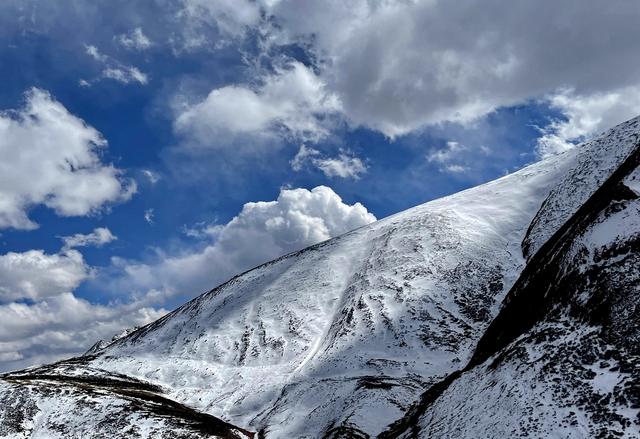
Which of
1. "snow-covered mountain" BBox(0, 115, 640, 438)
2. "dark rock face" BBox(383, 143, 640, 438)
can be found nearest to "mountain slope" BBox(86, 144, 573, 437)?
"snow-covered mountain" BBox(0, 115, 640, 438)

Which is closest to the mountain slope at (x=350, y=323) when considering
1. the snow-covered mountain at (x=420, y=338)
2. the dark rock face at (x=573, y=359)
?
the snow-covered mountain at (x=420, y=338)

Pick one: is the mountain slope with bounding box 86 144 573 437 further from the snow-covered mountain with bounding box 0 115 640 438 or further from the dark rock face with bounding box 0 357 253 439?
the dark rock face with bounding box 0 357 253 439

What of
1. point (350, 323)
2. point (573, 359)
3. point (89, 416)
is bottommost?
point (573, 359)

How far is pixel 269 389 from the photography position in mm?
59750

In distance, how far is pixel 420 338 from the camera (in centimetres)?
6312

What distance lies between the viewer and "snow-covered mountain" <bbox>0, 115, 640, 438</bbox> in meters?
28.4

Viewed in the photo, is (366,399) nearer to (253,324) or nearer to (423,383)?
(423,383)

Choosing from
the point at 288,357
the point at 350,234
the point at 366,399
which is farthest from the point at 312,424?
the point at 350,234

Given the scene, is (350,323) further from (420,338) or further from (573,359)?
(573,359)

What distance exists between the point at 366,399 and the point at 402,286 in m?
33.8

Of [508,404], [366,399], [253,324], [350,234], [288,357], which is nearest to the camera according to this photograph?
[508,404]

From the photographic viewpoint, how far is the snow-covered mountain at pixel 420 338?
2836cm

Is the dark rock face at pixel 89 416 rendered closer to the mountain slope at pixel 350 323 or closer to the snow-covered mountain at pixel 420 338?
the snow-covered mountain at pixel 420 338

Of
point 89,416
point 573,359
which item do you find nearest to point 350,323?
point 89,416
